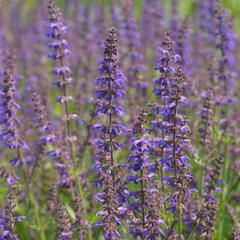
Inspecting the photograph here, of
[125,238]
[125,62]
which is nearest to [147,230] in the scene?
[125,238]

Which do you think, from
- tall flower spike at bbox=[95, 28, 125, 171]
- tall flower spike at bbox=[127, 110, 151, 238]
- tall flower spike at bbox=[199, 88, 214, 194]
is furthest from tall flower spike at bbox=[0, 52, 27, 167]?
tall flower spike at bbox=[199, 88, 214, 194]

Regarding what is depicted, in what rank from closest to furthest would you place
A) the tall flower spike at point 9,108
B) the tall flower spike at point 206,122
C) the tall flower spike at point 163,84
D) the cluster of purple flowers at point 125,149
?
the cluster of purple flowers at point 125,149 < the tall flower spike at point 163,84 < the tall flower spike at point 9,108 < the tall flower spike at point 206,122

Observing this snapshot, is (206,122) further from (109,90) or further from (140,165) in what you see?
(140,165)

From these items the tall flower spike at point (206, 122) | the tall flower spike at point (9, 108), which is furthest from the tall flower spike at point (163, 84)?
the tall flower spike at point (9, 108)

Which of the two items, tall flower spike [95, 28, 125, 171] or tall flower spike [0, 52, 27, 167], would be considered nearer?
tall flower spike [95, 28, 125, 171]

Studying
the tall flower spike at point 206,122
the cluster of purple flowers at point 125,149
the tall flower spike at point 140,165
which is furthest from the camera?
the tall flower spike at point 206,122

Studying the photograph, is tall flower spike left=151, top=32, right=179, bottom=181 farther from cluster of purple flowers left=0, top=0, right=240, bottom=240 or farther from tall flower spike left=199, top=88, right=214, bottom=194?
tall flower spike left=199, top=88, right=214, bottom=194

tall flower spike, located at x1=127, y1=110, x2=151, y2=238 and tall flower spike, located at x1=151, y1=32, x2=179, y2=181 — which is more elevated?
tall flower spike, located at x1=151, y1=32, x2=179, y2=181

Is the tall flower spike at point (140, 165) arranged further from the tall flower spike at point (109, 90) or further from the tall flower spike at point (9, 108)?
the tall flower spike at point (9, 108)

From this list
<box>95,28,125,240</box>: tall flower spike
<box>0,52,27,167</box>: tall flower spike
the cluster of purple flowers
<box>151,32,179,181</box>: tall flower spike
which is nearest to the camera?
<box>95,28,125,240</box>: tall flower spike

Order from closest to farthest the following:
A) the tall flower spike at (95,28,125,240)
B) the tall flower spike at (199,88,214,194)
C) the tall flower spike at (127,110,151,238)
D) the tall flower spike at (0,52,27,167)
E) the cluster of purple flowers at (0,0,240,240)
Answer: the tall flower spike at (95,28,125,240)
the tall flower spike at (127,110,151,238)
the cluster of purple flowers at (0,0,240,240)
the tall flower spike at (0,52,27,167)
the tall flower spike at (199,88,214,194)

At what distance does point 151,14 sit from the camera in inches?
635

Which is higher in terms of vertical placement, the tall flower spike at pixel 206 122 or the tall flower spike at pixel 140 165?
the tall flower spike at pixel 206 122

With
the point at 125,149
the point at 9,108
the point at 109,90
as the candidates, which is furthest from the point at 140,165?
the point at 125,149
